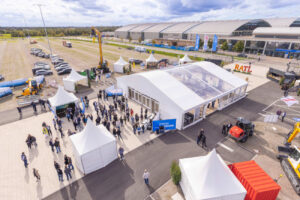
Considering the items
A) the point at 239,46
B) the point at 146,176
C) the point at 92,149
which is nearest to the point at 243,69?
the point at 239,46

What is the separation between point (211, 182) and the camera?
26.5 feet

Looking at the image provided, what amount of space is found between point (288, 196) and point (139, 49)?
2281 inches

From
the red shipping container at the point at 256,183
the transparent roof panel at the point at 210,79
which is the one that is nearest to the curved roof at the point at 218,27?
the transparent roof panel at the point at 210,79

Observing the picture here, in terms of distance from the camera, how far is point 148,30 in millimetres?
96500

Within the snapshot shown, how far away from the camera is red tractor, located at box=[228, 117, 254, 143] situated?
540 inches

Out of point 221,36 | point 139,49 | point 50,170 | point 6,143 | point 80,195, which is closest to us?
point 80,195

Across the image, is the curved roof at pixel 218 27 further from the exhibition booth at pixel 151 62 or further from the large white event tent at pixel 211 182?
the large white event tent at pixel 211 182

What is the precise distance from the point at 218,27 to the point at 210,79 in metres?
63.0

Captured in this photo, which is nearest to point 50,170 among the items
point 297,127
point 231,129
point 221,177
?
point 221,177

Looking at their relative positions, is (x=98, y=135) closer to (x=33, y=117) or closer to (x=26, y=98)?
(x=33, y=117)

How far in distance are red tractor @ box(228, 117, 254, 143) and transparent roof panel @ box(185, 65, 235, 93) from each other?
604 cm

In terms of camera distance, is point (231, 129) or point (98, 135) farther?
point (231, 129)

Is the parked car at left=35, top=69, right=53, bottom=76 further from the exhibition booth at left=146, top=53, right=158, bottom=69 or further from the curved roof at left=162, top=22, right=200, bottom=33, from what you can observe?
the curved roof at left=162, top=22, right=200, bottom=33

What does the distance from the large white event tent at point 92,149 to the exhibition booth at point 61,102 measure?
735cm
